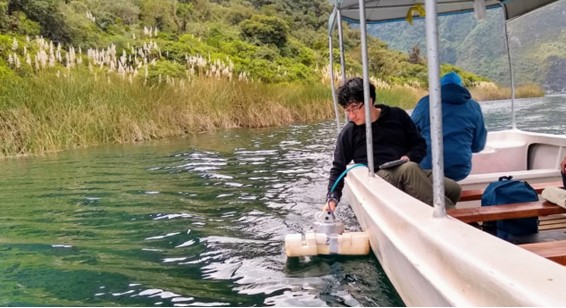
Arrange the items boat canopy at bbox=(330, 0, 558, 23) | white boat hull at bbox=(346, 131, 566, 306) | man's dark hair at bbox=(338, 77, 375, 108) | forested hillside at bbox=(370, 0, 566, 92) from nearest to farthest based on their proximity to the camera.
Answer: white boat hull at bbox=(346, 131, 566, 306) < man's dark hair at bbox=(338, 77, 375, 108) < boat canopy at bbox=(330, 0, 558, 23) < forested hillside at bbox=(370, 0, 566, 92)

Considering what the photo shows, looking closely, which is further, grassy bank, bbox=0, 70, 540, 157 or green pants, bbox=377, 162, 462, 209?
grassy bank, bbox=0, 70, 540, 157

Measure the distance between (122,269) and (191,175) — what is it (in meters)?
3.42

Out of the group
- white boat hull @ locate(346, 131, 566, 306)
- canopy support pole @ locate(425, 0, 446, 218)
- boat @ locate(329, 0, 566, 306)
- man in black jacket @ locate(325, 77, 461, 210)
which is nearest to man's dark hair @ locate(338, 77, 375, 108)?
man in black jacket @ locate(325, 77, 461, 210)

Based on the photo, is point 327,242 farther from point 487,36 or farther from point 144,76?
point 144,76

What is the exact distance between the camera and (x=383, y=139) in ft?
11.6

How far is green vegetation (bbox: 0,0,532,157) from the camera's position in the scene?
9445mm

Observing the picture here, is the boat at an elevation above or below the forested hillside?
below

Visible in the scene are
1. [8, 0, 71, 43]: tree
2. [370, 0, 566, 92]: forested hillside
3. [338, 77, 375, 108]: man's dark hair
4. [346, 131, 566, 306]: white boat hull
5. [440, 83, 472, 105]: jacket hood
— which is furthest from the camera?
[8, 0, 71, 43]: tree

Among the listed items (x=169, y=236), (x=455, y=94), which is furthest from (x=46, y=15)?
(x=455, y=94)

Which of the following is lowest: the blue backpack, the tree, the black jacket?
the blue backpack

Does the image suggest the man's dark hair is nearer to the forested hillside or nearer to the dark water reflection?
the dark water reflection

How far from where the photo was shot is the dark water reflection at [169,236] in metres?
2.72

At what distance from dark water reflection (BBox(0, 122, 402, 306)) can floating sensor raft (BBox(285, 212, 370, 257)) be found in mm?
109

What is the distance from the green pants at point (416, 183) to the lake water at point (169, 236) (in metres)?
0.42
